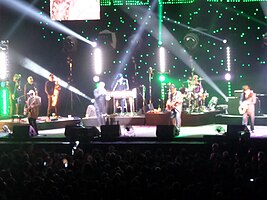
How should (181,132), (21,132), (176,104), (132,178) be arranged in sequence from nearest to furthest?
(132,178)
(21,132)
(181,132)
(176,104)

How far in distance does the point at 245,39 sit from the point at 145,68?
3874 mm

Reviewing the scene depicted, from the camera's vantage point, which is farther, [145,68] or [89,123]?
[145,68]

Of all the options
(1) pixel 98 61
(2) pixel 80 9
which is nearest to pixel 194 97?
(1) pixel 98 61

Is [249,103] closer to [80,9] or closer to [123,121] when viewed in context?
[123,121]

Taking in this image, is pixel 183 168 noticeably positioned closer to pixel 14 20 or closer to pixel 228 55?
pixel 228 55

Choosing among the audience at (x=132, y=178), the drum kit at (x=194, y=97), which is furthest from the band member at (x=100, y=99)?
the audience at (x=132, y=178)

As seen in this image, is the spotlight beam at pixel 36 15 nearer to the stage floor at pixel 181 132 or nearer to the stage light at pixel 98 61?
the stage light at pixel 98 61

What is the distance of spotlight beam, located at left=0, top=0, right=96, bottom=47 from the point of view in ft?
61.6

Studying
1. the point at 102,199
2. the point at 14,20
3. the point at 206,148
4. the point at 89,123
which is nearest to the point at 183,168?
the point at 102,199

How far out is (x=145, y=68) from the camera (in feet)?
60.7

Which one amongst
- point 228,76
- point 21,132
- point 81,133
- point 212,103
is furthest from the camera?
point 228,76

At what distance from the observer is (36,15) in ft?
62.9

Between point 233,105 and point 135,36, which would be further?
point 135,36

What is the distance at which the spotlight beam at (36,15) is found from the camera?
18.8m
